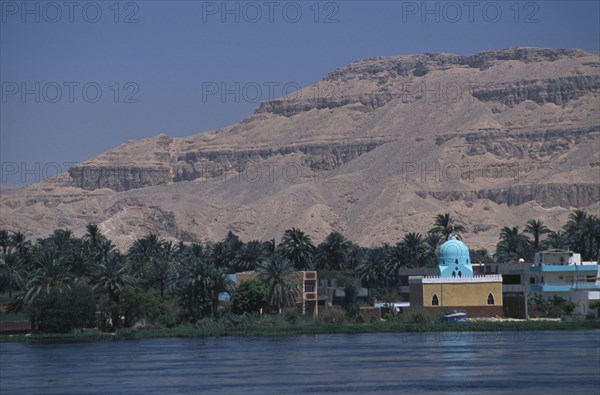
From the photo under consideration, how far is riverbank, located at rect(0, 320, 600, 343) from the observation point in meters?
103

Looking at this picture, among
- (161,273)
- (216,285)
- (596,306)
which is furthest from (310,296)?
(596,306)

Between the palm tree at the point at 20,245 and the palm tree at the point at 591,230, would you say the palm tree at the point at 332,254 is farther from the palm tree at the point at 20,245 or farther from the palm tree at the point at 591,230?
the palm tree at the point at 20,245

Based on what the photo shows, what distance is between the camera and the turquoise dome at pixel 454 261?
114 m

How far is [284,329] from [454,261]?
1688cm

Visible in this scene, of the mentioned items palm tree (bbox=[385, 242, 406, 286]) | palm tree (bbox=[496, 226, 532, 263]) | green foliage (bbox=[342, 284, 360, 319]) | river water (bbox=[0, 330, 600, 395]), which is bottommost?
river water (bbox=[0, 330, 600, 395])

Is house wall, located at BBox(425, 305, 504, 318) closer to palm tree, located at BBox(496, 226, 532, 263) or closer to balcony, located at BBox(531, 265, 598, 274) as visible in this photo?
balcony, located at BBox(531, 265, 598, 274)

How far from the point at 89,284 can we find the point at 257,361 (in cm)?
2818

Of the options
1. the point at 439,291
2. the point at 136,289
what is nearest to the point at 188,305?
the point at 136,289

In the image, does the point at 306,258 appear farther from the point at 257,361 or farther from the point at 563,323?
the point at 257,361

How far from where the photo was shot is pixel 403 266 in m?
134

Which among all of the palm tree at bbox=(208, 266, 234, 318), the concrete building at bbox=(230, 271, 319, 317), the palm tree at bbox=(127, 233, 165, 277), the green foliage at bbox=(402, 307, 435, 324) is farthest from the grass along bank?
the palm tree at bbox=(127, 233, 165, 277)

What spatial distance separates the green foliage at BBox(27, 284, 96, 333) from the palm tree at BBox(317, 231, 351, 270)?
35.5 meters

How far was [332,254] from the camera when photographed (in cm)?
13638

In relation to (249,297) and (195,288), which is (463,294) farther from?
(195,288)
